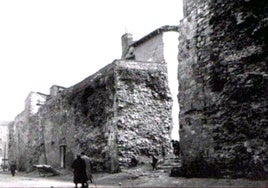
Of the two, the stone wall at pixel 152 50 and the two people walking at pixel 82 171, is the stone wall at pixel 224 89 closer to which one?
the two people walking at pixel 82 171

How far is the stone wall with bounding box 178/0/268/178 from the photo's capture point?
8688 mm

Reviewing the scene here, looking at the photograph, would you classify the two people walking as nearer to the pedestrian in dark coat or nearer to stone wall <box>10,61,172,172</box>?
the pedestrian in dark coat

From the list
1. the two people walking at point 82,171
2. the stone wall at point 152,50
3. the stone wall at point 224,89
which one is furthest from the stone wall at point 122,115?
the stone wall at point 152,50

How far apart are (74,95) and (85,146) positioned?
3.15m

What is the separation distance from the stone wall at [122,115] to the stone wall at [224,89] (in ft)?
16.4

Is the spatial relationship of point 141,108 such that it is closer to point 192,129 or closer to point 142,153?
point 142,153

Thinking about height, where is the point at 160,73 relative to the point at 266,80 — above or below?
above

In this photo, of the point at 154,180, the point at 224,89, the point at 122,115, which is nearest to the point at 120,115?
the point at 122,115

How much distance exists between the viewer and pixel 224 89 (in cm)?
968

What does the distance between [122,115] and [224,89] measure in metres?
6.98

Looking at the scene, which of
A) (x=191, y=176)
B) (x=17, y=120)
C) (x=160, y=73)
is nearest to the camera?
(x=191, y=176)

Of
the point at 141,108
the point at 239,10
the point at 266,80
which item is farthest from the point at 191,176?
the point at 141,108

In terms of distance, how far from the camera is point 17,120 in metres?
33.6

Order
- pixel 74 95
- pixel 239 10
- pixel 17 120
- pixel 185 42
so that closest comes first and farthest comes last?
1. pixel 239 10
2. pixel 185 42
3. pixel 74 95
4. pixel 17 120
